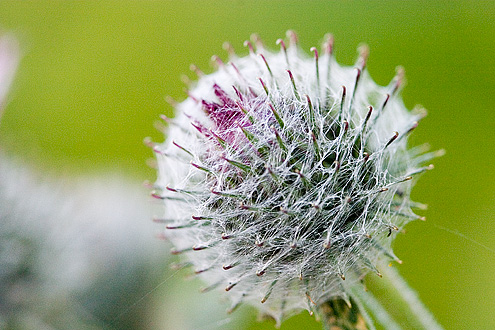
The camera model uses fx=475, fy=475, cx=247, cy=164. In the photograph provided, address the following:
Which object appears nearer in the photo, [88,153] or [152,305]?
[152,305]

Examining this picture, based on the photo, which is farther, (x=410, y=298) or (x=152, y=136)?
(x=152, y=136)

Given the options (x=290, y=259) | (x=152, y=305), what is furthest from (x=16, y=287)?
(x=290, y=259)

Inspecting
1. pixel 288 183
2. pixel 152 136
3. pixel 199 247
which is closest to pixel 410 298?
pixel 288 183

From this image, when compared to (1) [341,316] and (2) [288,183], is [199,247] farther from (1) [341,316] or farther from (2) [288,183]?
(1) [341,316]

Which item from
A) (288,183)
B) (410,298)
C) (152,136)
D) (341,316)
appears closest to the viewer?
(288,183)

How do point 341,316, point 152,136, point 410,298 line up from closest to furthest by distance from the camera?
point 341,316 < point 410,298 < point 152,136

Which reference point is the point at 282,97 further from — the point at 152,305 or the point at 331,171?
the point at 152,305

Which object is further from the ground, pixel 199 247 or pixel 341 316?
pixel 199 247
